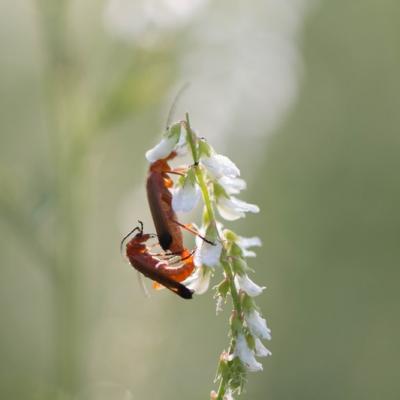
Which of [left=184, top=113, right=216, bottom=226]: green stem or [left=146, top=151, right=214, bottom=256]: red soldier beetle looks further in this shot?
[left=146, top=151, right=214, bottom=256]: red soldier beetle

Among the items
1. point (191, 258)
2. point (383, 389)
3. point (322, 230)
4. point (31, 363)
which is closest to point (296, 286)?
point (322, 230)

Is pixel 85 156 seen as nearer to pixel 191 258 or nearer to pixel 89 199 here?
pixel 89 199

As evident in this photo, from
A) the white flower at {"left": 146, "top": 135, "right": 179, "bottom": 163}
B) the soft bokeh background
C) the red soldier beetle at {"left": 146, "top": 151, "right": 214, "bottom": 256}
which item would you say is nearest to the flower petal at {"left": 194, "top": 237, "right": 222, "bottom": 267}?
the white flower at {"left": 146, "top": 135, "right": 179, "bottom": 163}

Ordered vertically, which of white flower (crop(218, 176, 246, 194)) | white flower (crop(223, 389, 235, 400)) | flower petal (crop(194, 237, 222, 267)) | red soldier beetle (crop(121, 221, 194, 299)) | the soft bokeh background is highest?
the soft bokeh background

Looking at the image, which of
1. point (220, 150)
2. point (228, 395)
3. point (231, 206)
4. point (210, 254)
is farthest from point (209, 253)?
point (220, 150)

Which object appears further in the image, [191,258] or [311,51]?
[311,51]

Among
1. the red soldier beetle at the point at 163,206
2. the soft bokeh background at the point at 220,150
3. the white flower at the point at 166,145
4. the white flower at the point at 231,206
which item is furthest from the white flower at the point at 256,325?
the soft bokeh background at the point at 220,150

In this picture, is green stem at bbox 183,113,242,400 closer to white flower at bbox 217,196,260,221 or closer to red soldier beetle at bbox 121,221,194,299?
white flower at bbox 217,196,260,221

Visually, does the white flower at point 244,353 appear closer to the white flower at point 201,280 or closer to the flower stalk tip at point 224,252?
the flower stalk tip at point 224,252
